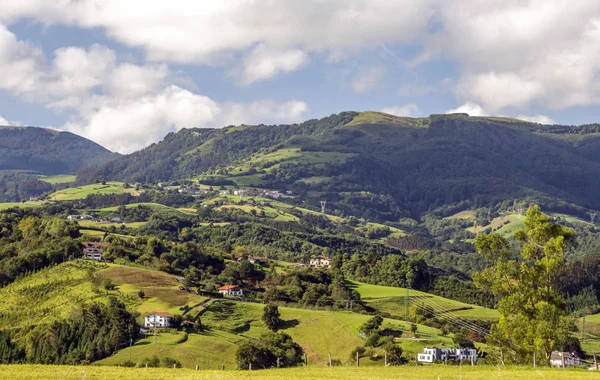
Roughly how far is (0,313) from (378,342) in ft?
215

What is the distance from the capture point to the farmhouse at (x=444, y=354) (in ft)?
335

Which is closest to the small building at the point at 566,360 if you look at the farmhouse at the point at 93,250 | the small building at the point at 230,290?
the small building at the point at 230,290

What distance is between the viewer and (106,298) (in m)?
123

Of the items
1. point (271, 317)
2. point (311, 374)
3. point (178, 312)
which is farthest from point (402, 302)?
point (311, 374)

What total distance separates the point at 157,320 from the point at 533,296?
76.6 metres

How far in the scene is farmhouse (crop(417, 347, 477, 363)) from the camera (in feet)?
335

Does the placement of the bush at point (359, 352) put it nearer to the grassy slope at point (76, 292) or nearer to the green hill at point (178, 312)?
the green hill at point (178, 312)

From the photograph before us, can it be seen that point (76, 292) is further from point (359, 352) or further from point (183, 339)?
point (359, 352)

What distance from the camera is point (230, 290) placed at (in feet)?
488

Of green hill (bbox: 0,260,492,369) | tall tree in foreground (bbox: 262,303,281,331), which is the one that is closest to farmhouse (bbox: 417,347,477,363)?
green hill (bbox: 0,260,492,369)

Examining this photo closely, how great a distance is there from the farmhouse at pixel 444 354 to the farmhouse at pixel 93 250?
278 ft

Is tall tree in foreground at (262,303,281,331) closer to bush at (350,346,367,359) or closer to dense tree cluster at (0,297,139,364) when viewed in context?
bush at (350,346,367,359)

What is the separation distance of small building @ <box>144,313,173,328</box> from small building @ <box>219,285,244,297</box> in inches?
1246

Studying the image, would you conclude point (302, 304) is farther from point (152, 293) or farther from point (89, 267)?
point (89, 267)
